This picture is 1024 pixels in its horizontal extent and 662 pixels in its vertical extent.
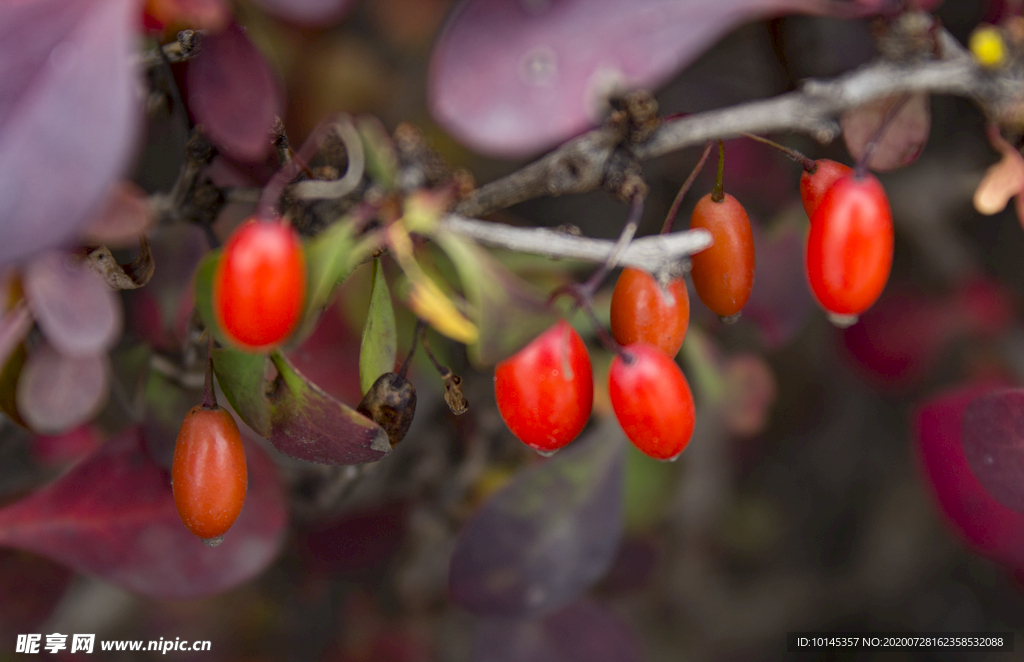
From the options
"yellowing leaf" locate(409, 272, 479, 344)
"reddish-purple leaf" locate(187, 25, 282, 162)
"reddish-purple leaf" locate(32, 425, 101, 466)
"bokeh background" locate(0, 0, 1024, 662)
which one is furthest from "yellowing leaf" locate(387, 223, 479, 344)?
"reddish-purple leaf" locate(32, 425, 101, 466)

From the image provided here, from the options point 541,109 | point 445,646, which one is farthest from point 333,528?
point 541,109

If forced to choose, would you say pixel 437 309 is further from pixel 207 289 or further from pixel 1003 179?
pixel 1003 179

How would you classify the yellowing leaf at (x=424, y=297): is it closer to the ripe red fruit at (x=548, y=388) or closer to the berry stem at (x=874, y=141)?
the ripe red fruit at (x=548, y=388)

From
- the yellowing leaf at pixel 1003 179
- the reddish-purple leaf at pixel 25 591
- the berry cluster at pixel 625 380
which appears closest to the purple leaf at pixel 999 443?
the yellowing leaf at pixel 1003 179

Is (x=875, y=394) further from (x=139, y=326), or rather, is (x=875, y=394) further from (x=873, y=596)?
(x=139, y=326)

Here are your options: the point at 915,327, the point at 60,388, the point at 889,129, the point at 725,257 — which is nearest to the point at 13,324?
the point at 60,388

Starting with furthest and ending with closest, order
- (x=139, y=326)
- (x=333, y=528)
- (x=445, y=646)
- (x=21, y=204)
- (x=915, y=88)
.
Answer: (x=445, y=646) → (x=333, y=528) → (x=139, y=326) → (x=915, y=88) → (x=21, y=204)
